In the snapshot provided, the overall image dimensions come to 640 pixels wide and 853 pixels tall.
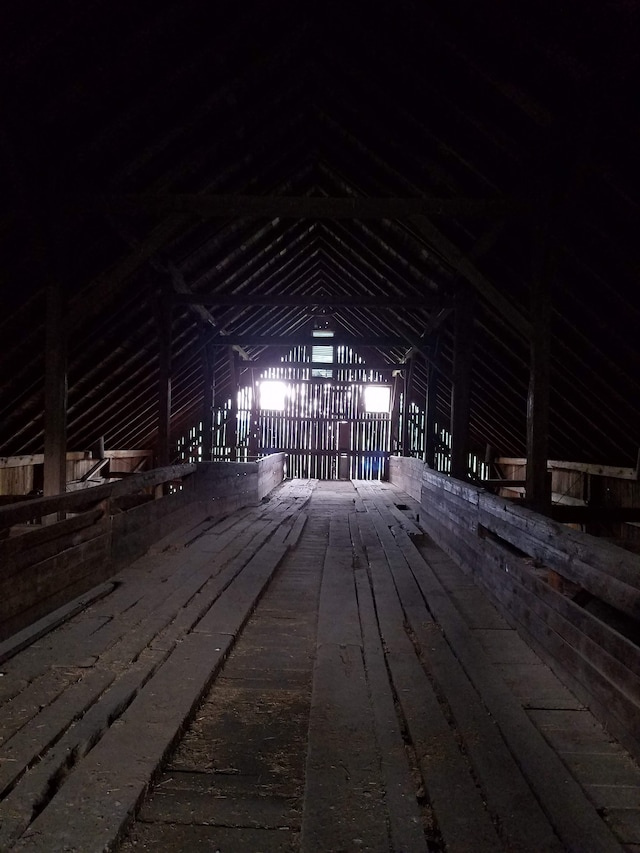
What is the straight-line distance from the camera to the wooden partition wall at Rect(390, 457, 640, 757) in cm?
221

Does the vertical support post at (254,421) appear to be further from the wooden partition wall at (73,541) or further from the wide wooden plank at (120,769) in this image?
the wide wooden plank at (120,769)

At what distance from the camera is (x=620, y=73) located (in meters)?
4.07

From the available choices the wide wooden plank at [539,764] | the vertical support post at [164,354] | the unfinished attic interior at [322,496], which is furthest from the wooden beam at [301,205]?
the wide wooden plank at [539,764]

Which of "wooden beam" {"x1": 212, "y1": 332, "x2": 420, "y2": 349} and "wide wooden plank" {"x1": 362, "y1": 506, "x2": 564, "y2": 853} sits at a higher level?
"wooden beam" {"x1": 212, "y1": 332, "x2": 420, "y2": 349}

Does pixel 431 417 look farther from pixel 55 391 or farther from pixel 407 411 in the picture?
pixel 55 391

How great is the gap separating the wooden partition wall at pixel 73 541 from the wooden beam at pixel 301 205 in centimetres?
298

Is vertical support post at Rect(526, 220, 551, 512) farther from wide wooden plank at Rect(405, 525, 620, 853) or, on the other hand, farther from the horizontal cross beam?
the horizontal cross beam

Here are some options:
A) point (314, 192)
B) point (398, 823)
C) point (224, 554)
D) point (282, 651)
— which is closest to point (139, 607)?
point (282, 651)

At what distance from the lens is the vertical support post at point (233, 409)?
571 inches

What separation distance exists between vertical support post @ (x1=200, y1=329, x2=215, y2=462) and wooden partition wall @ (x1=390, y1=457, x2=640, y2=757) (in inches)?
288

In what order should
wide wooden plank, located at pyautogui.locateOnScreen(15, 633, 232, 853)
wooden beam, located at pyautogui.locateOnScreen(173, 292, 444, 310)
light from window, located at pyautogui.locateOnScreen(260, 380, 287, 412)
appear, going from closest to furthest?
wide wooden plank, located at pyautogui.locateOnScreen(15, 633, 232, 853) → wooden beam, located at pyautogui.locateOnScreen(173, 292, 444, 310) → light from window, located at pyautogui.locateOnScreen(260, 380, 287, 412)

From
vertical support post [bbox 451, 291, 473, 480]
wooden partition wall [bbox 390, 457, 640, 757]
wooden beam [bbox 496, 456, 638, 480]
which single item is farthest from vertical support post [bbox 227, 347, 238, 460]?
wooden partition wall [bbox 390, 457, 640, 757]

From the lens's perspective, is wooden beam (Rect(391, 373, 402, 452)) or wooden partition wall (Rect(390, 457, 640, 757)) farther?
wooden beam (Rect(391, 373, 402, 452))

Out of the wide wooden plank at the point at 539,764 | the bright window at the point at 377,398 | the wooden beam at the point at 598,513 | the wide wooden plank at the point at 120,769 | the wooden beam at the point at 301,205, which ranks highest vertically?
the wooden beam at the point at 301,205
